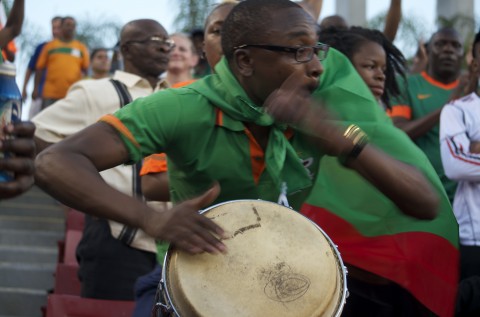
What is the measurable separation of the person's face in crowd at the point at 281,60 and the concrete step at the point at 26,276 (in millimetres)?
4387

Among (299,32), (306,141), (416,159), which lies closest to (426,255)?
(416,159)

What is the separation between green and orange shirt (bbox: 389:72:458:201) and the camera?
6082 millimetres

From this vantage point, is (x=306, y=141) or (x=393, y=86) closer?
(x=306, y=141)

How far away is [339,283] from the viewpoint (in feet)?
10.9

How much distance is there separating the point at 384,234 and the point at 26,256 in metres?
4.48

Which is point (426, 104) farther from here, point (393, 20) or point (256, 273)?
point (256, 273)

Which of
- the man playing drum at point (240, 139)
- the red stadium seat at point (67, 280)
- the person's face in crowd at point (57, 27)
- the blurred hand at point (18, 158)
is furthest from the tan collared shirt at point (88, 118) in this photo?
the person's face in crowd at point (57, 27)

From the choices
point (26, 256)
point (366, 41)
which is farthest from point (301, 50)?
point (26, 256)

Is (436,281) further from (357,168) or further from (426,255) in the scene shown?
(357,168)

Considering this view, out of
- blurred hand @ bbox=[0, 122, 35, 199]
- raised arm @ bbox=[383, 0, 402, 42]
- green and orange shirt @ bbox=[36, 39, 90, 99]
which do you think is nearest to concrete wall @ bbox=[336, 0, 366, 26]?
green and orange shirt @ bbox=[36, 39, 90, 99]

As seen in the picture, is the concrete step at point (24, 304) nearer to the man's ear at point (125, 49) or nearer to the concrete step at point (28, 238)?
the concrete step at point (28, 238)

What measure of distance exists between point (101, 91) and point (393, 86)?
1599 mm

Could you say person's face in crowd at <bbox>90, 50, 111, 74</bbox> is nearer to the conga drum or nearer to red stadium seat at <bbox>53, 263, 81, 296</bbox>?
red stadium seat at <bbox>53, 263, 81, 296</bbox>

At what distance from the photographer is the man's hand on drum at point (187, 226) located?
312cm
